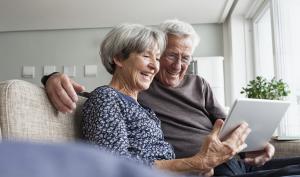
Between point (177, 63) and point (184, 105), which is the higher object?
point (177, 63)

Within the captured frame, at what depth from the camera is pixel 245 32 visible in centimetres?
407

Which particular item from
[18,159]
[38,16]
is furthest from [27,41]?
[18,159]

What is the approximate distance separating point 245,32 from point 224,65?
45 cm

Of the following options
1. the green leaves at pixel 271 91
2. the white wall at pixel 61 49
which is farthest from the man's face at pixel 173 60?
the white wall at pixel 61 49

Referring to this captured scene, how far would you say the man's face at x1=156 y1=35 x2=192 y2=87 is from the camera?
1.68 meters

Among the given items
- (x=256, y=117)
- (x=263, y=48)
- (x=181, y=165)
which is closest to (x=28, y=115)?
(x=181, y=165)

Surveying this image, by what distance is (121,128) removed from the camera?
107cm

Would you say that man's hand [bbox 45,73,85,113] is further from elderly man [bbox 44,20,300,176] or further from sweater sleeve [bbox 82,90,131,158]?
elderly man [bbox 44,20,300,176]

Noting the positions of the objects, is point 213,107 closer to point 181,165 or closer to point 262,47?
point 181,165

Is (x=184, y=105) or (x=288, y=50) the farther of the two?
(x=288, y=50)

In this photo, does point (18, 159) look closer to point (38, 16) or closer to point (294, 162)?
point (294, 162)

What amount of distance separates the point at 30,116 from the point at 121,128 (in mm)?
245

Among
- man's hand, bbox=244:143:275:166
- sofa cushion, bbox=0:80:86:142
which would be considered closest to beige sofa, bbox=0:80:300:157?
sofa cushion, bbox=0:80:86:142

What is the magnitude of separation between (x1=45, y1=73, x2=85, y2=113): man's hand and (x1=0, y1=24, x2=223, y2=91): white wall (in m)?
3.46
